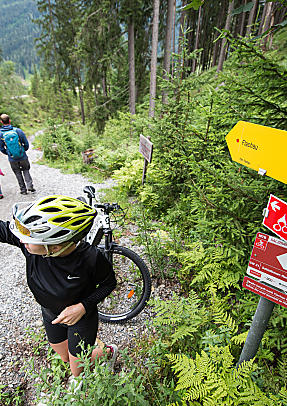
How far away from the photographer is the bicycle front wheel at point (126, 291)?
3023 millimetres

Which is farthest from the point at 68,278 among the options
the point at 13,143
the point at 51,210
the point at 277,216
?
the point at 13,143

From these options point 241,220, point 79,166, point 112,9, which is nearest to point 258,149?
point 241,220

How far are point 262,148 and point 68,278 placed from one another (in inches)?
70.4

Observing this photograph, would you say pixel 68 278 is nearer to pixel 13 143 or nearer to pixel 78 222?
pixel 78 222

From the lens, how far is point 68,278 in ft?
5.84

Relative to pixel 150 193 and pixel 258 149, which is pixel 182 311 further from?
pixel 150 193

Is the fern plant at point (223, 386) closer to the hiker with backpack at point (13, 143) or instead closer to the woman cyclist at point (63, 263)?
the woman cyclist at point (63, 263)

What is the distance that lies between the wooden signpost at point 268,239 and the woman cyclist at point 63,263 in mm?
1235

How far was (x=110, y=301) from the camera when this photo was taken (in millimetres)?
3420

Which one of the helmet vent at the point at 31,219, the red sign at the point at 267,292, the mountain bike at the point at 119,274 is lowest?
the mountain bike at the point at 119,274

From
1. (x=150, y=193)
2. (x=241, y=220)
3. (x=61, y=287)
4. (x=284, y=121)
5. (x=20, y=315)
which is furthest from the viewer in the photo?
(x=150, y=193)

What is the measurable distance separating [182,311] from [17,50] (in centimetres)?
23278

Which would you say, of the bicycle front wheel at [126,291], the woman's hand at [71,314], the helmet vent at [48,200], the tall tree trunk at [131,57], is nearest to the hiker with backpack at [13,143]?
the bicycle front wheel at [126,291]

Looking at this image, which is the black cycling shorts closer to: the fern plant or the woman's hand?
the woman's hand
